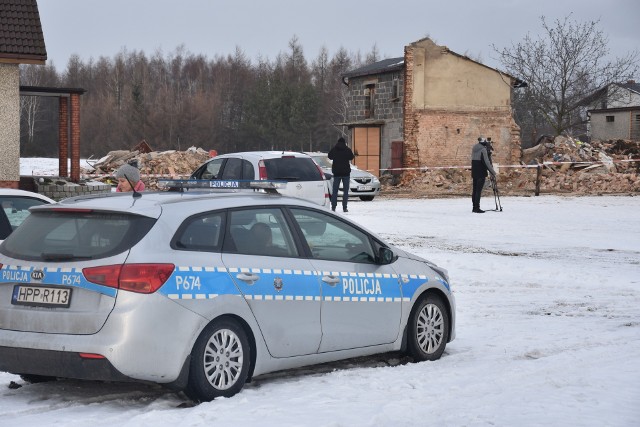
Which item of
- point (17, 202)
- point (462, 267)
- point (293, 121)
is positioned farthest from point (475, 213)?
point (293, 121)

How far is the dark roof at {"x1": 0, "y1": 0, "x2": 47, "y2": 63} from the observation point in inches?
1017

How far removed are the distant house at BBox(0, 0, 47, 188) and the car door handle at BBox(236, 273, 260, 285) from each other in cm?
2043

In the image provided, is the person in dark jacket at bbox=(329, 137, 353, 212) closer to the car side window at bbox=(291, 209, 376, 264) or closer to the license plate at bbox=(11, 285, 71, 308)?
the car side window at bbox=(291, 209, 376, 264)

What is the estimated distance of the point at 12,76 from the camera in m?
26.4

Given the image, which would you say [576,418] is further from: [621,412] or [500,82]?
[500,82]

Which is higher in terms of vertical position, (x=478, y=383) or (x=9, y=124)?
(x=9, y=124)

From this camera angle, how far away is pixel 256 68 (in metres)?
130

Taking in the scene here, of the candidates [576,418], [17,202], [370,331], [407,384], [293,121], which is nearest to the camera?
[576,418]

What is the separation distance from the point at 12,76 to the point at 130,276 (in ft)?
70.6

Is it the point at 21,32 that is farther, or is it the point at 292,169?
the point at 21,32

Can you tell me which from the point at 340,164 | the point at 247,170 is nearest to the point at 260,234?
the point at 247,170

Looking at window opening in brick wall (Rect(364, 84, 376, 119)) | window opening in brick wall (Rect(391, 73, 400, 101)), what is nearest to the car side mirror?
window opening in brick wall (Rect(391, 73, 400, 101))

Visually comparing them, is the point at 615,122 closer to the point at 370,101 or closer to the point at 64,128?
the point at 370,101

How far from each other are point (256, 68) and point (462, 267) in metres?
117
